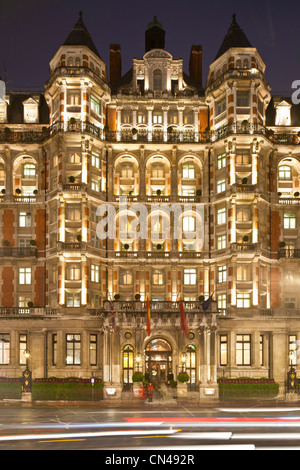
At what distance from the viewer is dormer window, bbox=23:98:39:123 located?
74.6m

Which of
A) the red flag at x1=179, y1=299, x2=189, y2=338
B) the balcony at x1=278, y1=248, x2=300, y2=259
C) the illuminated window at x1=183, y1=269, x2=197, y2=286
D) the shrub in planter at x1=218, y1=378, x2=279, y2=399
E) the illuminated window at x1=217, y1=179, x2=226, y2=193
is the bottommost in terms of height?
the shrub in planter at x1=218, y1=378, x2=279, y2=399

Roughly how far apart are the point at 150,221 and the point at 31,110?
18781 millimetres

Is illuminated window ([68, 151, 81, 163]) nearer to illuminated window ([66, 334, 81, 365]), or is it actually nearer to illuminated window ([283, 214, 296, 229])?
illuminated window ([66, 334, 81, 365])

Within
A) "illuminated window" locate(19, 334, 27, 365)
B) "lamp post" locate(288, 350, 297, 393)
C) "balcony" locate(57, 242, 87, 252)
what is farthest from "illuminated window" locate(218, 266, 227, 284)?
"illuminated window" locate(19, 334, 27, 365)

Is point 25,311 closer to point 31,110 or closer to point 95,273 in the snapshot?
point 95,273

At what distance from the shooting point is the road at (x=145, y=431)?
2901 centimetres

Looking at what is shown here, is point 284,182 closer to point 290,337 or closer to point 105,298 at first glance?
point 290,337

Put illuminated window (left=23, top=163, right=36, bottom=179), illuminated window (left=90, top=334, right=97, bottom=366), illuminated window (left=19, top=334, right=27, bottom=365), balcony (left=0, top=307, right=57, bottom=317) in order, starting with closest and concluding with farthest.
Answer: balcony (left=0, top=307, right=57, bottom=317), illuminated window (left=90, top=334, right=97, bottom=366), illuminated window (left=19, top=334, right=27, bottom=365), illuminated window (left=23, top=163, right=36, bottom=179)

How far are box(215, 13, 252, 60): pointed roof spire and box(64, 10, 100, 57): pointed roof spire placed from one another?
1395 cm

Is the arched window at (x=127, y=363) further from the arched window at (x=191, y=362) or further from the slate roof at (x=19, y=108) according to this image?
the slate roof at (x=19, y=108)

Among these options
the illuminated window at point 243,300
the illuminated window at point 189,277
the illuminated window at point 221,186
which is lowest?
the illuminated window at point 243,300

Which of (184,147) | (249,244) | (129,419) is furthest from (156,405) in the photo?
(184,147)

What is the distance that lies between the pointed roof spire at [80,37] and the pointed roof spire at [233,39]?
13947mm

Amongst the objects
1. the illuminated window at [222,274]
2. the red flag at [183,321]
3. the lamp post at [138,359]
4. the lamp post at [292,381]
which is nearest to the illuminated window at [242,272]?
the illuminated window at [222,274]
